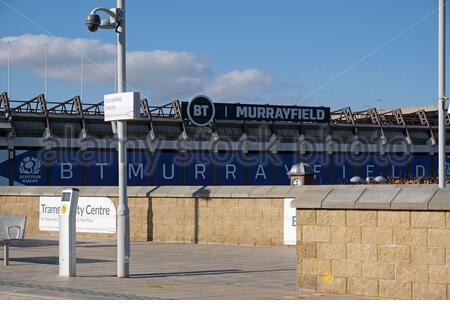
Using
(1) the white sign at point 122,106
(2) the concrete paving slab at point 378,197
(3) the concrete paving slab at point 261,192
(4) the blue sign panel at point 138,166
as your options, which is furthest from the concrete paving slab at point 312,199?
(4) the blue sign panel at point 138,166

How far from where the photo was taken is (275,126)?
58.7 meters

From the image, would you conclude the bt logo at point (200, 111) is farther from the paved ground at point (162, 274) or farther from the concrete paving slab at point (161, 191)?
the paved ground at point (162, 274)

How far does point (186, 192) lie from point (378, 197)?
13909 millimetres

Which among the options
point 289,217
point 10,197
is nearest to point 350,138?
point 10,197

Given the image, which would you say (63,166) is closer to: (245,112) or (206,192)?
(245,112)

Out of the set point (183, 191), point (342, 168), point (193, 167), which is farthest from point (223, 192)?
point (342, 168)

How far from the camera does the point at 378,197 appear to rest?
12.8 metres

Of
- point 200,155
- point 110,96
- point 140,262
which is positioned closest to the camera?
point 110,96

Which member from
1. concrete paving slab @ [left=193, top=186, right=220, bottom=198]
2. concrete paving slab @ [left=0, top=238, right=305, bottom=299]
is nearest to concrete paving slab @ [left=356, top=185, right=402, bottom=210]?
concrete paving slab @ [left=0, top=238, right=305, bottom=299]

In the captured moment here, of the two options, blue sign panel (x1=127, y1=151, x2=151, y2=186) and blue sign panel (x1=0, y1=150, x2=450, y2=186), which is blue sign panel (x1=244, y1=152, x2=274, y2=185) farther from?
blue sign panel (x1=127, y1=151, x2=151, y2=186)

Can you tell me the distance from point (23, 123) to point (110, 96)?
35559 millimetres

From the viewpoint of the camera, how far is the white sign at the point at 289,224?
77.1ft

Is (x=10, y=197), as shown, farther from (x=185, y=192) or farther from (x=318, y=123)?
(x=318, y=123)

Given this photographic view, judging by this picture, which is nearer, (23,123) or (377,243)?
(377,243)
